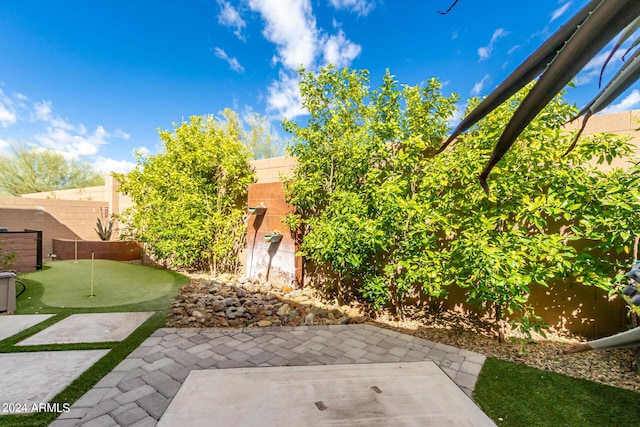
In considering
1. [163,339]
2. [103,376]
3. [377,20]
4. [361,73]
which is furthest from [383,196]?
[377,20]

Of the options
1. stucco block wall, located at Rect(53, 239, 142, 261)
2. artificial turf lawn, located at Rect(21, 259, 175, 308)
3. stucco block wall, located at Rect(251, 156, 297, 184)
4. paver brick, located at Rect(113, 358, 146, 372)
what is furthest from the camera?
stucco block wall, located at Rect(53, 239, 142, 261)

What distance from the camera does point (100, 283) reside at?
21.6ft

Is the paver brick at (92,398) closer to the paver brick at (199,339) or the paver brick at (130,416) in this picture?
the paver brick at (130,416)

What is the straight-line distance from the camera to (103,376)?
2.84 m

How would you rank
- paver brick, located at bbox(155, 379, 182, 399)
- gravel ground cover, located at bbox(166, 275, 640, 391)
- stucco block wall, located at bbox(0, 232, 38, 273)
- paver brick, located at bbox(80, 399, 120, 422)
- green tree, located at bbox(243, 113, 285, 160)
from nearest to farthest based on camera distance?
paver brick, located at bbox(80, 399, 120, 422) < paver brick, located at bbox(155, 379, 182, 399) < gravel ground cover, located at bbox(166, 275, 640, 391) < stucco block wall, located at bbox(0, 232, 38, 273) < green tree, located at bbox(243, 113, 285, 160)

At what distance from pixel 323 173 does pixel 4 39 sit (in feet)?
33.8

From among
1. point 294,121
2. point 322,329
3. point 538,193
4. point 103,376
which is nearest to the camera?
point 103,376

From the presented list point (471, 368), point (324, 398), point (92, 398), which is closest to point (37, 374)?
point (92, 398)

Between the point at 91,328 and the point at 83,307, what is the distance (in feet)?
4.09

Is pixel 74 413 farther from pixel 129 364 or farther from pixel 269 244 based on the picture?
pixel 269 244

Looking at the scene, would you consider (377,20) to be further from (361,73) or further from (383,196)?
(383,196)

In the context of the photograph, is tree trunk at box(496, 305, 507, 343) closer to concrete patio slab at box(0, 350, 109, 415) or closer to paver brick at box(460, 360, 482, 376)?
paver brick at box(460, 360, 482, 376)

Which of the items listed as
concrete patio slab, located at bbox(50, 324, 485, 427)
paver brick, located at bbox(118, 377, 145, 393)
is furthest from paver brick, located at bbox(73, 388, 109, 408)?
paver brick, located at bbox(118, 377, 145, 393)

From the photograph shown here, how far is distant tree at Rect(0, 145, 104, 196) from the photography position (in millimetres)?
18922
